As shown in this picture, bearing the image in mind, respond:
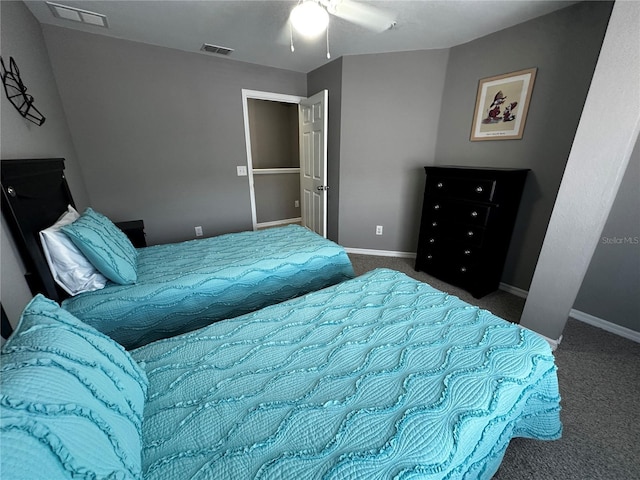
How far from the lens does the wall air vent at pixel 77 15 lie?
6.49 ft

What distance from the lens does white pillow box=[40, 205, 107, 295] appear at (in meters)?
1.31

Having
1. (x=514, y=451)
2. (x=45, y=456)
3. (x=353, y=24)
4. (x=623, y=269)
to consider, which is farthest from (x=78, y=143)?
(x=623, y=269)

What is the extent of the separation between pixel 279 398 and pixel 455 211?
2402 millimetres

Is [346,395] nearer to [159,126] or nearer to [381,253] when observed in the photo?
[381,253]

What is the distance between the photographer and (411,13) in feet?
6.85

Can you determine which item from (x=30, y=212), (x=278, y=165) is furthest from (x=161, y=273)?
(x=278, y=165)

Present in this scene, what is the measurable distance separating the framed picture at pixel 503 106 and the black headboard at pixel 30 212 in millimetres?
3490

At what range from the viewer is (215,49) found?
277 centimetres

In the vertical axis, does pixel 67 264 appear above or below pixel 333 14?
below

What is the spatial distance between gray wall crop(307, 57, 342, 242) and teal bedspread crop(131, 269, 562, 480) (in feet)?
7.90

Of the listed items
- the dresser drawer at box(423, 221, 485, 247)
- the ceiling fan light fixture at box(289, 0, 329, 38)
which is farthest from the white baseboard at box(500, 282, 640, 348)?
the ceiling fan light fixture at box(289, 0, 329, 38)

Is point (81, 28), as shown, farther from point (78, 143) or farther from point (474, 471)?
point (474, 471)

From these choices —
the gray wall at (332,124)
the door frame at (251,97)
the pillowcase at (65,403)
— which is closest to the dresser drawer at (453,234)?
the gray wall at (332,124)

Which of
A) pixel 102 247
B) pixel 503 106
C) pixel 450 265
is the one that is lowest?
pixel 450 265
